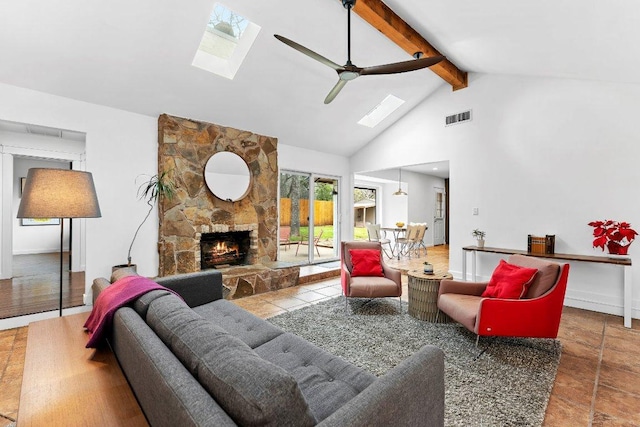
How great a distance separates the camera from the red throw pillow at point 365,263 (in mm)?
3951

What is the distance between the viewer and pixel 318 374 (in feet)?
5.06

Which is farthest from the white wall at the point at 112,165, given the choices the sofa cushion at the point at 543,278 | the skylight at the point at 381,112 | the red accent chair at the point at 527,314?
the sofa cushion at the point at 543,278

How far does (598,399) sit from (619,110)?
11.6 ft

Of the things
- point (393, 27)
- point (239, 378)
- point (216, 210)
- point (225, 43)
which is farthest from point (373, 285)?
point (225, 43)

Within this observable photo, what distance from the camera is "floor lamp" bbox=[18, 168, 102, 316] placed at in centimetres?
187

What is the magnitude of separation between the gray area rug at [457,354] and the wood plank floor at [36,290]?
2785mm

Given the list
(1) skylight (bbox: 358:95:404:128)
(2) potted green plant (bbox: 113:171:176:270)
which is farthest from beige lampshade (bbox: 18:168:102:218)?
(1) skylight (bbox: 358:95:404:128)

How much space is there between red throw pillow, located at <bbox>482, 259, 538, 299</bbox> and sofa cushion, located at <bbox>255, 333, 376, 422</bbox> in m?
1.90

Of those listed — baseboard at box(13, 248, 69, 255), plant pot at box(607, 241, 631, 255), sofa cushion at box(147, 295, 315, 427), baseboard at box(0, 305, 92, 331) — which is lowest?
baseboard at box(0, 305, 92, 331)

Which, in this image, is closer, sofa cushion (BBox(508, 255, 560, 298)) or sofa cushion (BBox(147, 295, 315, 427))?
sofa cushion (BBox(147, 295, 315, 427))

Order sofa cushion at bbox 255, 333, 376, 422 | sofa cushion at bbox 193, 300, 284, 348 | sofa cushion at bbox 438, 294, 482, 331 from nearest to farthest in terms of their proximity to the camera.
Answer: sofa cushion at bbox 255, 333, 376, 422, sofa cushion at bbox 193, 300, 284, 348, sofa cushion at bbox 438, 294, 482, 331

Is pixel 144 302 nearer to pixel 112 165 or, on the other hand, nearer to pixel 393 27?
pixel 112 165

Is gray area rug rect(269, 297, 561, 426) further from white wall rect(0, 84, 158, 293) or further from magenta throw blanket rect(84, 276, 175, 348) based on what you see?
white wall rect(0, 84, 158, 293)

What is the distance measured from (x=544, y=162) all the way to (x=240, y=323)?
4.60m
